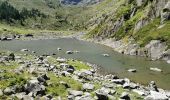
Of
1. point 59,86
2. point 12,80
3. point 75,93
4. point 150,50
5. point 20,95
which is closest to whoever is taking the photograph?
point 20,95

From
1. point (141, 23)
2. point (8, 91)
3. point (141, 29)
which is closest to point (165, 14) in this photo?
point (141, 29)

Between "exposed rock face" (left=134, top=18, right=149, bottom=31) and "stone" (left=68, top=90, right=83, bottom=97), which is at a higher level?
"stone" (left=68, top=90, right=83, bottom=97)

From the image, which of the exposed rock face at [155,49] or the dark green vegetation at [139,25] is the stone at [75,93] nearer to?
the exposed rock face at [155,49]

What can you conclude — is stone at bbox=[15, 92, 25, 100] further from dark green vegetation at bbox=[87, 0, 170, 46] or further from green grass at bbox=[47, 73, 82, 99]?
dark green vegetation at bbox=[87, 0, 170, 46]

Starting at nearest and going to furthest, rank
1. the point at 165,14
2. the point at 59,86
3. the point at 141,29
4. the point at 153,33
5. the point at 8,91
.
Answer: the point at 8,91 < the point at 59,86 < the point at 153,33 < the point at 165,14 < the point at 141,29

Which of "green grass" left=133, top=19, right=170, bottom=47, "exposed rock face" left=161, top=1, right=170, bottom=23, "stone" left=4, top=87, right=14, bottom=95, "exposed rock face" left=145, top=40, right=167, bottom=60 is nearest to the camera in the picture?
"stone" left=4, top=87, right=14, bottom=95

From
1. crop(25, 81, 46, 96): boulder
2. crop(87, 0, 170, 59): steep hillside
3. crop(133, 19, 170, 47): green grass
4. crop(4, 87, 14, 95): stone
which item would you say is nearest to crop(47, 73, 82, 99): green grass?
crop(25, 81, 46, 96): boulder

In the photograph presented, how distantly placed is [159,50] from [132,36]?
99.7 feet

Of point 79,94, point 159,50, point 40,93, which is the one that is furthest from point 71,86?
point 159,50

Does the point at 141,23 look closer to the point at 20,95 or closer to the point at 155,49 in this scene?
the point at 155,49

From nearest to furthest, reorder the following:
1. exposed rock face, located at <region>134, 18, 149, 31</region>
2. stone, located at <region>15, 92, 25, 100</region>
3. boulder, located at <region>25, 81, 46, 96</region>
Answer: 1. stone, located at <region>15, 92, 25, 100</region>
2. boulder, located at <region>25, 81, 46, 96</region>
3. exposed rock face, located at <region>134, 18, 149, 31</region>

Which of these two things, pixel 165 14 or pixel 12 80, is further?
pixel 165 14

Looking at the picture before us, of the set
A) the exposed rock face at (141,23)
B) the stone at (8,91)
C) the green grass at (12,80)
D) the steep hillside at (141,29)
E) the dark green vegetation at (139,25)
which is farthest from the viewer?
the exposed rock face at (141,23)

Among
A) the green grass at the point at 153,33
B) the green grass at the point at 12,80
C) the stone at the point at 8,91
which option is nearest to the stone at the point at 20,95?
the stone at the point at 8,91
